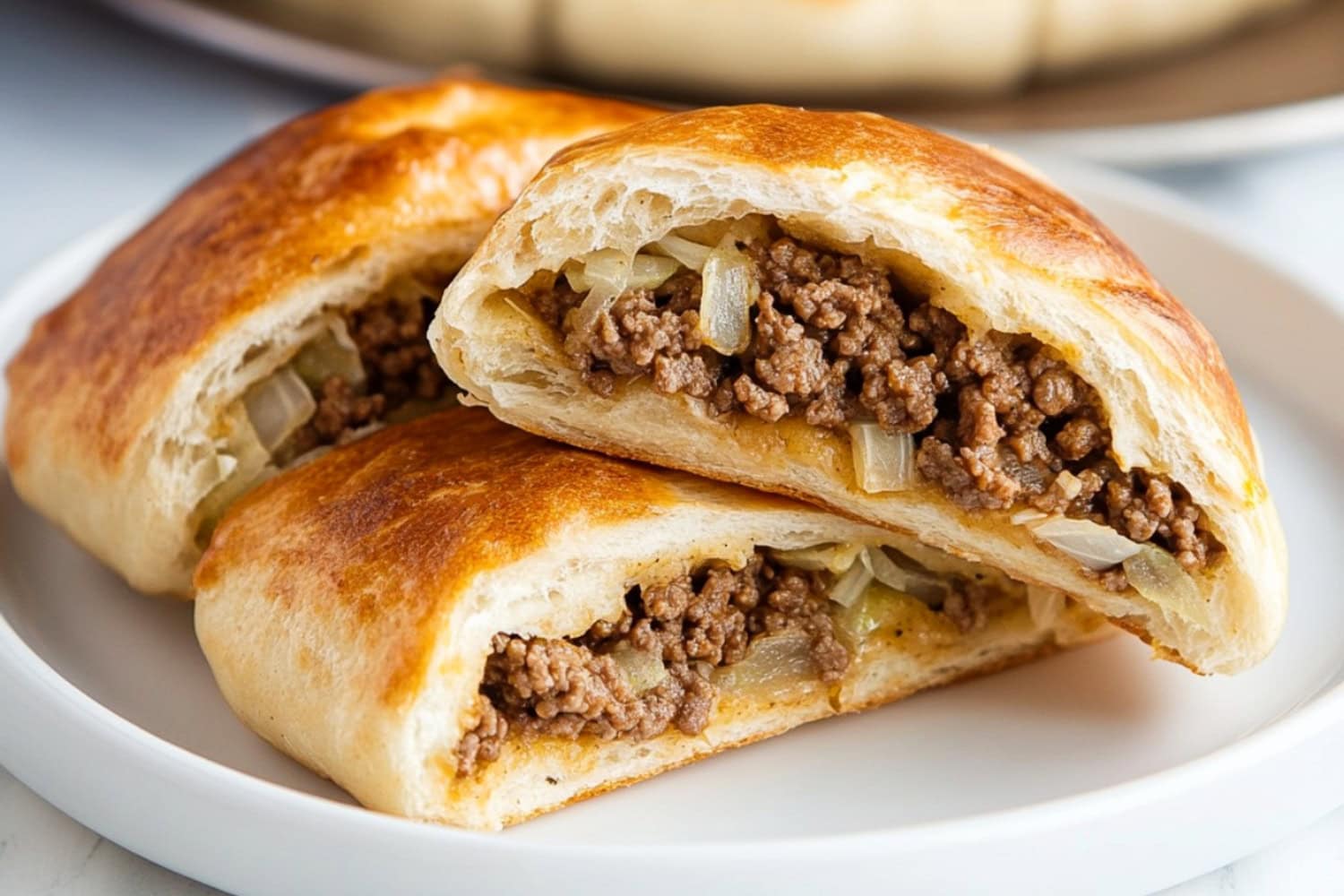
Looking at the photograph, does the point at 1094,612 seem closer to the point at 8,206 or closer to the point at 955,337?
the point at 955,337

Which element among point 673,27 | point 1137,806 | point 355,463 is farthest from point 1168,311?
point 673,27

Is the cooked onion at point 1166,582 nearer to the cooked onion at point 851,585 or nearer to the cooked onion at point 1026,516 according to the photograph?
the cooked onion at point 1026,516

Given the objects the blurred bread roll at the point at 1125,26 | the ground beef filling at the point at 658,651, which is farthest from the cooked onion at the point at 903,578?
the blurred bread roll at the point at 1125,26

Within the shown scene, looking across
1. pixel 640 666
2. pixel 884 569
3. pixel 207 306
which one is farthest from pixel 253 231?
pixel 884 569

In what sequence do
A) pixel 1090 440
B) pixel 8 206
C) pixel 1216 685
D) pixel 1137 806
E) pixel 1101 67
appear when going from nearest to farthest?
pixel 1137 806 < pixel 1090 440 < pixel 1216 685 < pixel 8 206 < pixel 1101 67

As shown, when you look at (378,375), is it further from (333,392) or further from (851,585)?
(851,585)

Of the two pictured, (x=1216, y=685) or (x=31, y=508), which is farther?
(x=31, y=508)

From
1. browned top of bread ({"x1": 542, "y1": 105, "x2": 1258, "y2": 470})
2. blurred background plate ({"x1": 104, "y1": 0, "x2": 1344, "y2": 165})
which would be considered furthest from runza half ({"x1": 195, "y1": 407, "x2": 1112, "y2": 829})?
blurred background plate ({"x1": 104, "y1": 0, "x2": 1344, "y2": 165})
